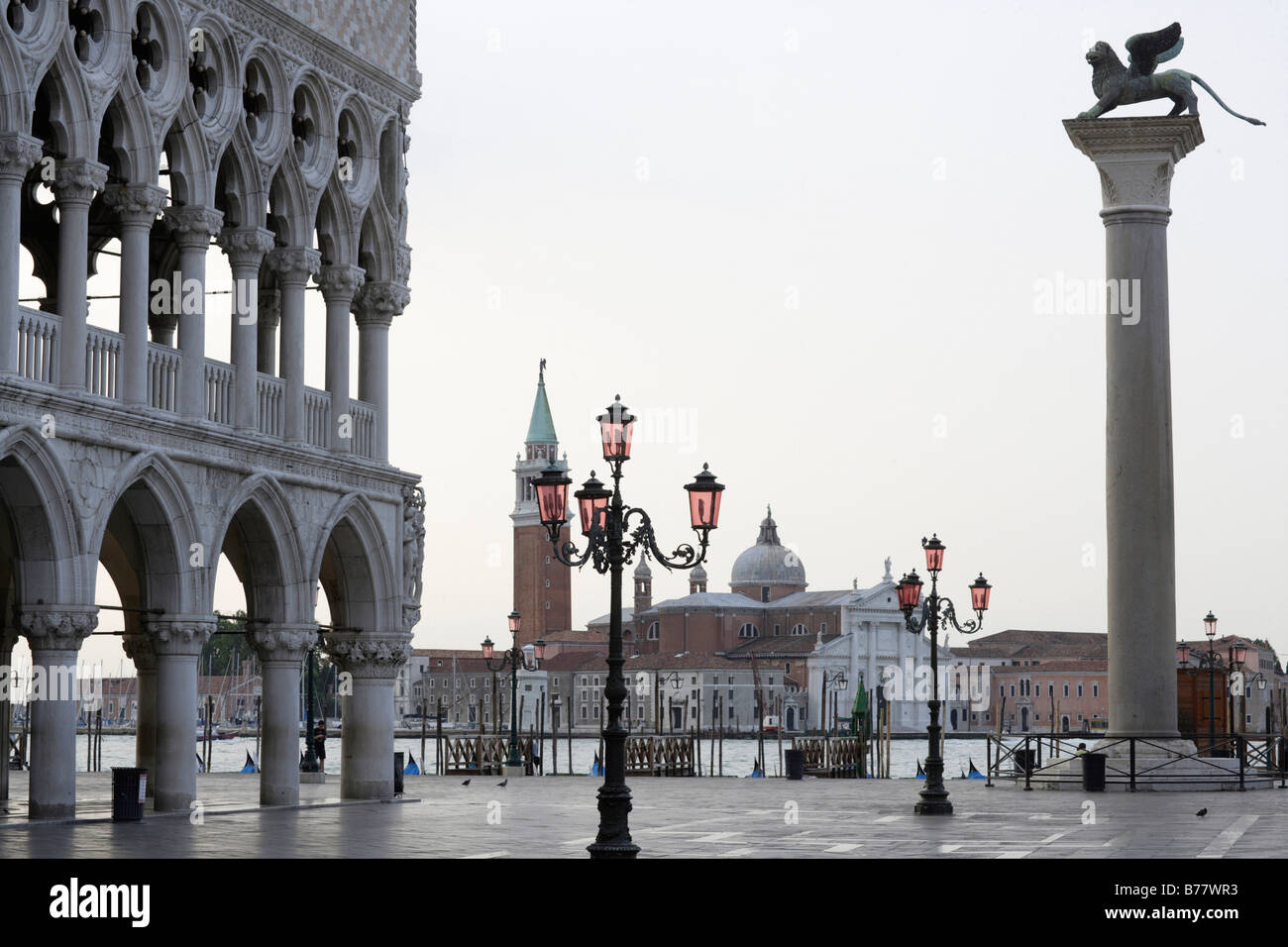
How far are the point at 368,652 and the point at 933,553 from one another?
845 cm

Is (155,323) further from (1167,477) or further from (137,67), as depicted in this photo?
(1167,477)

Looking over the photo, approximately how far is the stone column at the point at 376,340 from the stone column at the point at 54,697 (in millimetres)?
7721

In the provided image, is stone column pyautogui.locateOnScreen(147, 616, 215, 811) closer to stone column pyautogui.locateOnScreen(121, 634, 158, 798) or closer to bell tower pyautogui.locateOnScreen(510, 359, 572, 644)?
stone column pyautogui.locateOnScreen(121, 634, 158, 798)

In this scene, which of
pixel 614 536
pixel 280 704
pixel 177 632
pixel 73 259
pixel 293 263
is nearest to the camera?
pixel 614 536

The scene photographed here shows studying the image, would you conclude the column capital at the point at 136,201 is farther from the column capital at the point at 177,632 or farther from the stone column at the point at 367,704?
the stone column at the point at 367,704

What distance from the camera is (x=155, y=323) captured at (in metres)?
31.1

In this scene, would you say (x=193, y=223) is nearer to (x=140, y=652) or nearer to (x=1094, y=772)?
(x=140, y=652)

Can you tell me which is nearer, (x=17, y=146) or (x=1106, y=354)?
(x=17, y=146)

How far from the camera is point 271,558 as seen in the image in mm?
28500

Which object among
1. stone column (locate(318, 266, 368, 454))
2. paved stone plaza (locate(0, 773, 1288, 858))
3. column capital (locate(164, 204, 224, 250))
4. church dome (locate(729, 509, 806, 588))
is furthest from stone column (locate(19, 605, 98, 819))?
church dome (locate(729, 509, 806, 588))

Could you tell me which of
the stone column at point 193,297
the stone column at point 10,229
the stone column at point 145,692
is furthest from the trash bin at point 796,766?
the stone column at point 10,229

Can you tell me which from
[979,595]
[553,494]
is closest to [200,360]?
[553,494]
